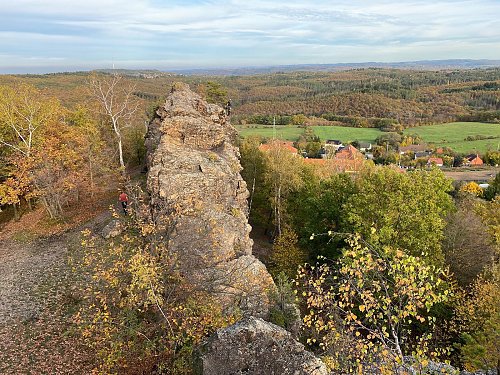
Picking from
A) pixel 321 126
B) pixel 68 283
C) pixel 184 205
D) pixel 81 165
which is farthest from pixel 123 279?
pixel 321 126

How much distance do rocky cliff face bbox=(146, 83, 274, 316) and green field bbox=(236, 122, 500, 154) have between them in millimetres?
92384

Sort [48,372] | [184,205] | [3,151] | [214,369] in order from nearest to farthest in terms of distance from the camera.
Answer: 1. [214,369]
2. [48,372]
3. [184,205]
4. [3,151]

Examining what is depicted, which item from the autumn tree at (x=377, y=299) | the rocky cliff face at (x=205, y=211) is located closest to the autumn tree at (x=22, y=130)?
the rocky cliff face at (x=205, y=211)

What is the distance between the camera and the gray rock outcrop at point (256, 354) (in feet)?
28.1

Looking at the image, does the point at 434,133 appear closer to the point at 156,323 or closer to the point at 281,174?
the point at 281,174

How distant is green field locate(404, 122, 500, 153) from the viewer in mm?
117188

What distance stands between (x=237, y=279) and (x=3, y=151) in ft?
81.0

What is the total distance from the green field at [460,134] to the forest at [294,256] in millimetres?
82798

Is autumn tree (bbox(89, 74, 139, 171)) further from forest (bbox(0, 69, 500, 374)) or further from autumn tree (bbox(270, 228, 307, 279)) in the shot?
autumn tree (bbox(270, 228, 307, 279))

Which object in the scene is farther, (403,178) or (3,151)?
(3,151)

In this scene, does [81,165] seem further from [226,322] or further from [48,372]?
[226,322]

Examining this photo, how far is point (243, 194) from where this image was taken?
22875 mm

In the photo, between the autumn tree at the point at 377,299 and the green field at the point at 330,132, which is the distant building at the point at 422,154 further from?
the autumn tree at the point at 377,299

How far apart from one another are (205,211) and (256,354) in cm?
972
